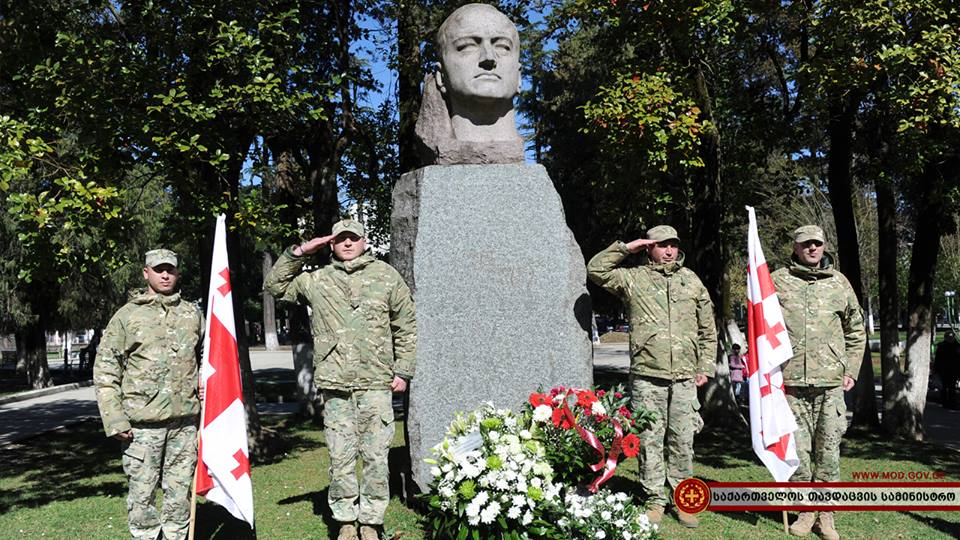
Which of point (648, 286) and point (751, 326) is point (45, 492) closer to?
point (648, 286)

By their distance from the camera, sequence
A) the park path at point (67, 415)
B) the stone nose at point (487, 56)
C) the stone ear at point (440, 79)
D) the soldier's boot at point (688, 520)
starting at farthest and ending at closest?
the park path at point (67, 415) → the stone ear at point (440, 79) → the stone nose at point (487, 56) → the soldier's boot at point (688, 520)

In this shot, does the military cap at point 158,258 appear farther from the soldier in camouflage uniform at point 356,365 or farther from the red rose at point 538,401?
the red rose at point 538,401

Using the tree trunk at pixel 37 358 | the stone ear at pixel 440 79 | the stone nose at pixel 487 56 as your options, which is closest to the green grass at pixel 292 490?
the stone ear at pixel 440 79

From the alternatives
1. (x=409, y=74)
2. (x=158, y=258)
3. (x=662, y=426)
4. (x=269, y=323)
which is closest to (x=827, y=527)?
(x=662, y=426)

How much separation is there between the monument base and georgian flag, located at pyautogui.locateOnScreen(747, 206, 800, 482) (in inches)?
45.8

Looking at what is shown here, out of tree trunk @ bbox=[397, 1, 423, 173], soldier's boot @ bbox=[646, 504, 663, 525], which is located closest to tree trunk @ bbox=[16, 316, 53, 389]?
tree trunk @ bbox=[397, 1, 423, 173]

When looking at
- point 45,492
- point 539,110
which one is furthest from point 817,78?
point 539,110

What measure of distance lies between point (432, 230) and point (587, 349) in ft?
4.68

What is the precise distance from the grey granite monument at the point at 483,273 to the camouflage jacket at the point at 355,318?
37 cm

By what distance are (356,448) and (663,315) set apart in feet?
7.58

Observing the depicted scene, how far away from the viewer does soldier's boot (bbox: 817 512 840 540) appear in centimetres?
510

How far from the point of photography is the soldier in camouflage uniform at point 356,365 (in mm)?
4801

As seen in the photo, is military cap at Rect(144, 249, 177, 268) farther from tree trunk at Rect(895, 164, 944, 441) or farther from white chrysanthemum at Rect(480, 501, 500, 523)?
tree trunk at Rect(895, 164, 944, 441)

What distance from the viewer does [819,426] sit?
526 cm
